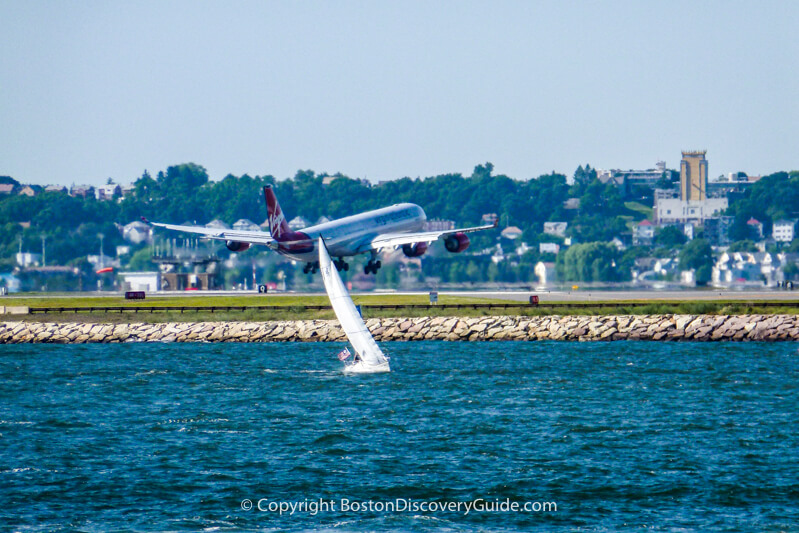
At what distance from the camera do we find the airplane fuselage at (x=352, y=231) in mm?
102688

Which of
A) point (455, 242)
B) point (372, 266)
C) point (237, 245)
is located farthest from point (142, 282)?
point (455, 242)

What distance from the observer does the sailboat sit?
7038cm

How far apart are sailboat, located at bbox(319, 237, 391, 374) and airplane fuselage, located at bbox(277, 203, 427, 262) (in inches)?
1151

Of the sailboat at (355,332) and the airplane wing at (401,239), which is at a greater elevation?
the airplane wing at (401,239)

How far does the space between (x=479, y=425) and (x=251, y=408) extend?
39.0ft

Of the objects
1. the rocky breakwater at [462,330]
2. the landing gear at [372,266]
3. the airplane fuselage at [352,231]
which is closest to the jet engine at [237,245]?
the airplane fuselage at [352,231]

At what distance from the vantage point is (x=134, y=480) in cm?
4266

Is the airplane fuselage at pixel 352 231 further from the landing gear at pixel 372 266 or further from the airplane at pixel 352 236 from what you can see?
the landing gear at pixel 372 266

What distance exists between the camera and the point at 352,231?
107 metres

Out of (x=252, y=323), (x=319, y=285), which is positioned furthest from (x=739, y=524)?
(x=319, y=285)

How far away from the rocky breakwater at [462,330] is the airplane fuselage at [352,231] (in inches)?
437

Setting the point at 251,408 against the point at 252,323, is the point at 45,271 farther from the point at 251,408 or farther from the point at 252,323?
the point at 251,408

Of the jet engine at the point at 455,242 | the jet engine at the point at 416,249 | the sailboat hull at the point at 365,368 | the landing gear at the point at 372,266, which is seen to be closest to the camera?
the sailboat hull at the point at 365,368

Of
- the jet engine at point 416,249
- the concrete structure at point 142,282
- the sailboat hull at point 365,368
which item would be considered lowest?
the sailboat hull at point 365,368
